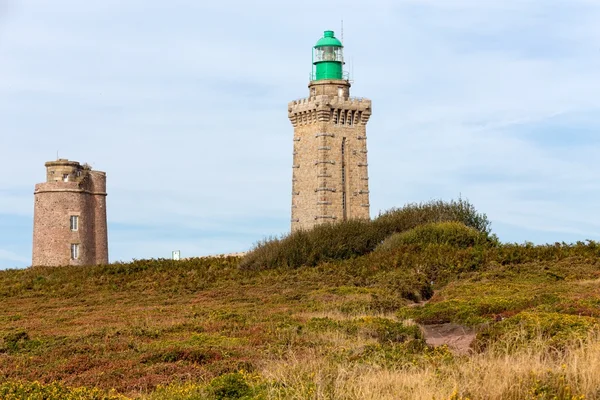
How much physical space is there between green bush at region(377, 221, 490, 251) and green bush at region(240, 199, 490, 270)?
811 mm

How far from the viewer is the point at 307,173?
2149 inches

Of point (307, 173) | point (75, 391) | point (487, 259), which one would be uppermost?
point (307, 173)

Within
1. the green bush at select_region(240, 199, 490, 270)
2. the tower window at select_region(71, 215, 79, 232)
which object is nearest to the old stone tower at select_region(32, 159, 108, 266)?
the tower window at select_region(71, 215, 79, 232)

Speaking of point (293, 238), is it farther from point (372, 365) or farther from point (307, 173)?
point (372, 365)

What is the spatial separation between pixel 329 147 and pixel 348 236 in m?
12.9

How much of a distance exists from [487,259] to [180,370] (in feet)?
72.2

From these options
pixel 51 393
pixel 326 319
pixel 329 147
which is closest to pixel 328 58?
pixel 329 147

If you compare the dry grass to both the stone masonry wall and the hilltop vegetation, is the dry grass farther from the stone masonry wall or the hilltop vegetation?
the stone masonry wall

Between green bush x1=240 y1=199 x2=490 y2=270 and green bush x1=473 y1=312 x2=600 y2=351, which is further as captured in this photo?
green bush x1=240 y1=199 x2=490 y2=270

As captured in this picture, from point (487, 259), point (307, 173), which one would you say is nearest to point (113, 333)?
point (487, 259)

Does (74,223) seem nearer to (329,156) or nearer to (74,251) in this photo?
(74,251)

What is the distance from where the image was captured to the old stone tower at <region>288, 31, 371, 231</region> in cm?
5391

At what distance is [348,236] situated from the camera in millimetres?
42469

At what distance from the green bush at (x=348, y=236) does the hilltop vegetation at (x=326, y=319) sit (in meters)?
0.08
